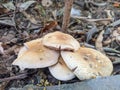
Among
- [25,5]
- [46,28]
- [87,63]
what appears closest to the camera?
[87,63]

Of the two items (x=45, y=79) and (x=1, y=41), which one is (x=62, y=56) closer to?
(x=45, y=79)

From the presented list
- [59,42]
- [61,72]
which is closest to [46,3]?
[59,42]

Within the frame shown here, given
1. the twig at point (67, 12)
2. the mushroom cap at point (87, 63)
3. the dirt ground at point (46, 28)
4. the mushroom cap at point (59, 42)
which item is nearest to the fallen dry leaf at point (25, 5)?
the dirt ground at point (46, 28)

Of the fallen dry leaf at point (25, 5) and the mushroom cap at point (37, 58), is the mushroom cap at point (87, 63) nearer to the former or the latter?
the mushroom cap at point (37, 58)

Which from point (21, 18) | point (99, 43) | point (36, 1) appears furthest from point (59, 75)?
point (36, 1)

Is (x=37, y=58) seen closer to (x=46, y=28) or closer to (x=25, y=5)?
(x=46, y=28)

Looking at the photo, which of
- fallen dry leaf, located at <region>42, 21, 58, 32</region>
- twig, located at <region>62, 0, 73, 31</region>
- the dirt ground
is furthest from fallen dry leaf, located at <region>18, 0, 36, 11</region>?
twig, located at <region>62, 0, 73, 31</region>
